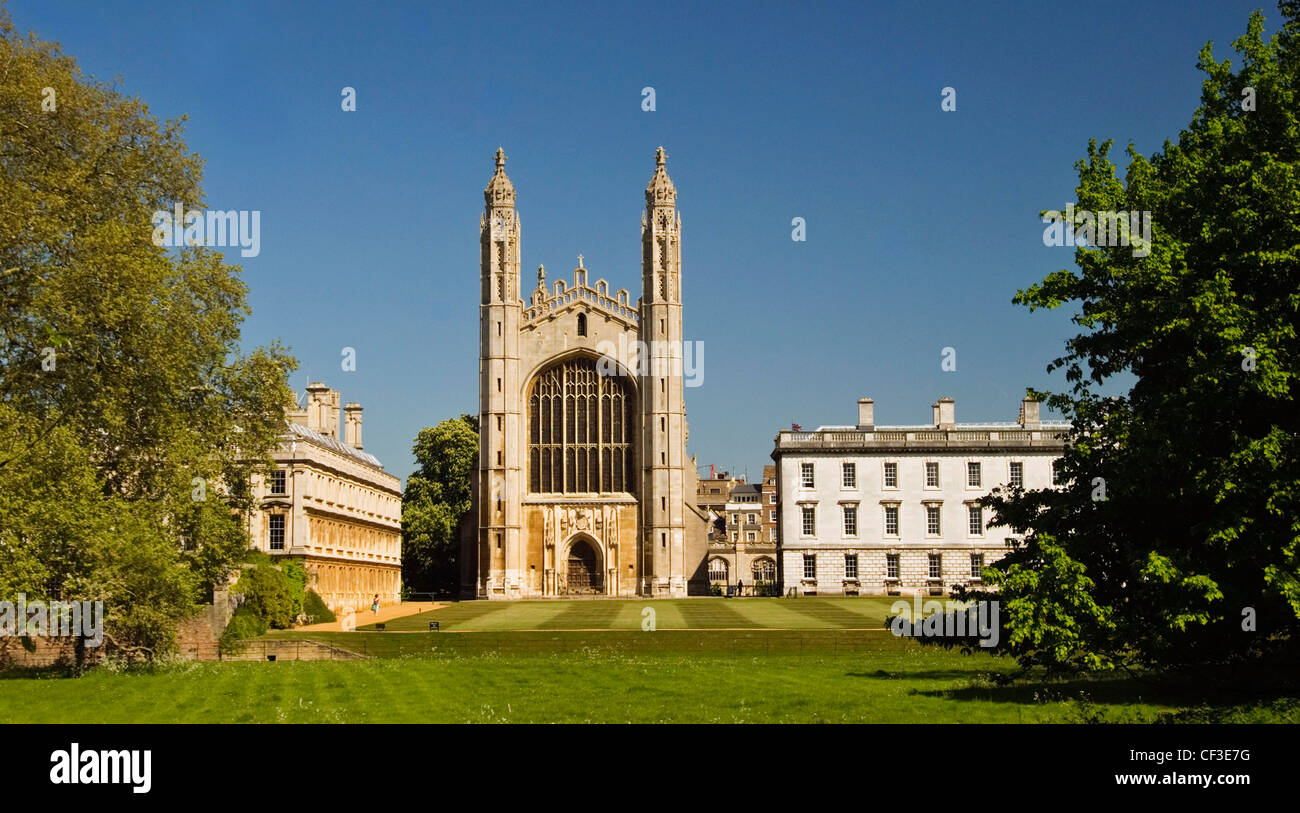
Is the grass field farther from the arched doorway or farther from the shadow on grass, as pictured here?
the arched doorway

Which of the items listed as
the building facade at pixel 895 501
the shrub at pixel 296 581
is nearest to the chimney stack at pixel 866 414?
the building facade at pixel 895 501

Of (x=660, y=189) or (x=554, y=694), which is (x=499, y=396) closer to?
(x=660, y=189)

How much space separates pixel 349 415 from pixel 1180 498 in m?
60.4

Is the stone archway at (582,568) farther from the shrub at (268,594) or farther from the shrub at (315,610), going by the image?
the shrub at (268,594)

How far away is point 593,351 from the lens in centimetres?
7275

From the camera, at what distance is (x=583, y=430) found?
72.9 metres

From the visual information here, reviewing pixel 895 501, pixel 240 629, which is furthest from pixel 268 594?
pixel 895 501

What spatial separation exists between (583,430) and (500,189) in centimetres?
1499

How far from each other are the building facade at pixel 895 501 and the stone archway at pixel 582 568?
11.1m

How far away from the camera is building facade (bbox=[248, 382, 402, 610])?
4878 centimetres

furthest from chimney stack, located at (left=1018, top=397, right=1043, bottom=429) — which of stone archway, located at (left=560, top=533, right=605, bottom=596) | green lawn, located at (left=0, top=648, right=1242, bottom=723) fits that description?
green lawn, located at (left=0, top=648, right=1242, bottom=723)
